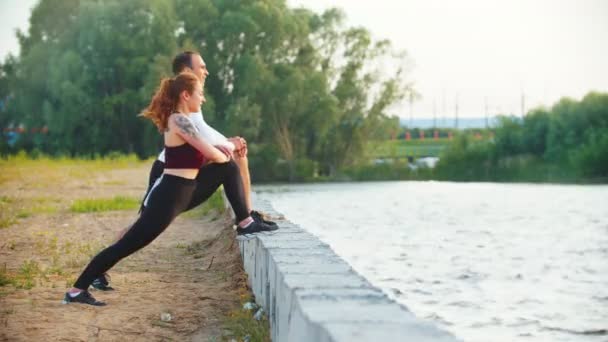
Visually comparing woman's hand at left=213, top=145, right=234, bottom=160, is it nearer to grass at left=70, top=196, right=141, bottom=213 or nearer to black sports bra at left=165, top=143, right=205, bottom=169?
black sports bra at left=165, top=143, right=205, bottom=169

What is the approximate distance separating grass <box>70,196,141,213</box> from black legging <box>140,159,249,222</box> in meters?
7.71

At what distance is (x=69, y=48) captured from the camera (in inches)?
1879

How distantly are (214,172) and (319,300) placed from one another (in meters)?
2.59

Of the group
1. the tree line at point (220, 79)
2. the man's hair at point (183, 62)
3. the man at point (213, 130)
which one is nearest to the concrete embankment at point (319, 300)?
the man at point (213, 130)

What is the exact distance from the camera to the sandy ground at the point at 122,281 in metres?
4.94

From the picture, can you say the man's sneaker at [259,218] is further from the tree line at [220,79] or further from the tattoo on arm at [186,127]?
the tree line at [220,79]

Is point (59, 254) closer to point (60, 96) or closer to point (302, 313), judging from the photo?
point (302, 313)

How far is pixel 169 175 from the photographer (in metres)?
5.44

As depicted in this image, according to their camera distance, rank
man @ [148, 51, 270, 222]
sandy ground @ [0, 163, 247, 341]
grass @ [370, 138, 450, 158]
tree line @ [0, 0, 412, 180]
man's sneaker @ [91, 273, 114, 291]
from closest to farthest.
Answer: sandy ground @ [0, 163, 247, 341], man's sneaker @ [91, 273, 114, 291], man @ [148, 51, 270, 222], tree line @ [0, 0, 412, 180], grass @ [370, 138, 450, 158]

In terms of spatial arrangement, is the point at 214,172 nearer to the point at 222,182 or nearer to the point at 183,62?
the point at 222,182

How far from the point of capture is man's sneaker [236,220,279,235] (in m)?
6.02

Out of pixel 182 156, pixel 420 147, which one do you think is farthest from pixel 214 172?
pixel 420 147

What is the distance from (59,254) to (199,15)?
138 feet

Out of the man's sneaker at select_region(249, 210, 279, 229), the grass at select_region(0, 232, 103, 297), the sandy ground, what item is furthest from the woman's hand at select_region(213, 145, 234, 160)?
the grass at select_region(0, 232, 103, 297)
